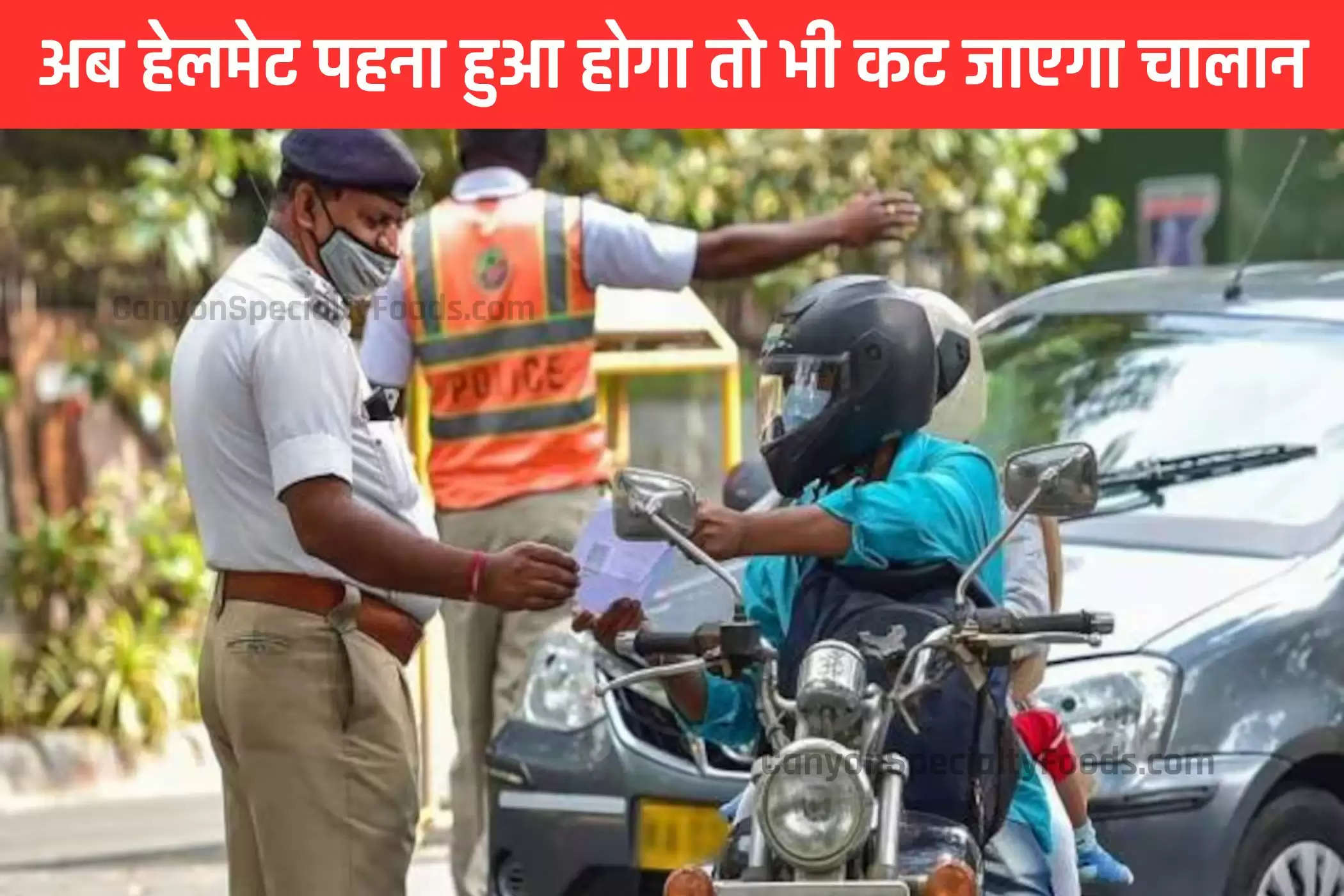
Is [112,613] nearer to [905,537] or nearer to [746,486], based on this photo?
[746,486]

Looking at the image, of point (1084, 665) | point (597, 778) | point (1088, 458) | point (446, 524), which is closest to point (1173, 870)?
point (1084, 665)

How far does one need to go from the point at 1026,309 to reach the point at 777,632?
3.30m

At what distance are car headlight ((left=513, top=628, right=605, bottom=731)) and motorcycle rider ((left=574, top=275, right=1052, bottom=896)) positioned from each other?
1885mm

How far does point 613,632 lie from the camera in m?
4.77

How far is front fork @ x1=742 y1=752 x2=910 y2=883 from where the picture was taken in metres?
4.18

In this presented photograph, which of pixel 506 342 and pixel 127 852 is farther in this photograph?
pixel 127 852

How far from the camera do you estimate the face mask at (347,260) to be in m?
5.23

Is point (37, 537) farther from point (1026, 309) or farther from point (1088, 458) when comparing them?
point (1088, 458)

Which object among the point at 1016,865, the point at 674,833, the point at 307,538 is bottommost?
the point at 674,833

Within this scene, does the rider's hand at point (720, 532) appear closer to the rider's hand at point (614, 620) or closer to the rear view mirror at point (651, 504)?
the rear view mirror at point (651, 504)

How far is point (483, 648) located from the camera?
25.3ft

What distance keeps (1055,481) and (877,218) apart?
2389mm

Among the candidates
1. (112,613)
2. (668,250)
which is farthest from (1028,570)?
(112,613)

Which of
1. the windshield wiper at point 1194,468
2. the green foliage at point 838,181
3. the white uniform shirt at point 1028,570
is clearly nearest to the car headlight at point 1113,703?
the white uniform shirt at point 1028,570
